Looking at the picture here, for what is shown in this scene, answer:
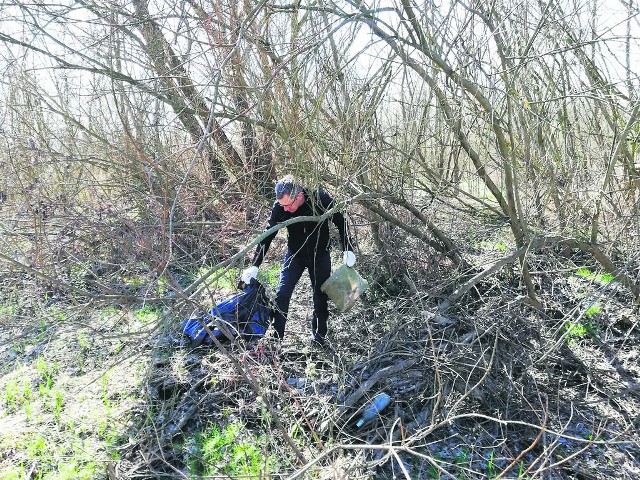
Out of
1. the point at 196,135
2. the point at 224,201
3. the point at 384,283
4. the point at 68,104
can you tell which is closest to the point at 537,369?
the point at 384,283

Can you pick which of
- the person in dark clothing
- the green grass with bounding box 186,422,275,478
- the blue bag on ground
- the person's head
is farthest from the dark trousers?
the green grass with bounding box 186,422,275,478

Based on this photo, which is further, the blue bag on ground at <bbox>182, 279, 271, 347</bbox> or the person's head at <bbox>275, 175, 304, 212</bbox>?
the blue bag on ground at <bbox>182, 279, 271, 347</bbox>

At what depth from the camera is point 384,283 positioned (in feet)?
20.5

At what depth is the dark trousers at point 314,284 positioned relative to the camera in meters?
5.11

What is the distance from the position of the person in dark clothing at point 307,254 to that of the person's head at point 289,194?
4.2 inches

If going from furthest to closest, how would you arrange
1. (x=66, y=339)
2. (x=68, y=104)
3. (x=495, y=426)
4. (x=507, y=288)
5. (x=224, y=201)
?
(x=68, y=104), (x=224, y=201), (x=66, y=339), (x=507, y=288), (x=495, y=426)

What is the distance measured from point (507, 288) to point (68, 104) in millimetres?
5515

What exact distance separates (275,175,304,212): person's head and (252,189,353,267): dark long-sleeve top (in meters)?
0.09

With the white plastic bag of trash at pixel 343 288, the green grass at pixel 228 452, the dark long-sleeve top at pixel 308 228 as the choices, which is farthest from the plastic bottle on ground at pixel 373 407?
the dark long-sleeve top at pixel 308 228

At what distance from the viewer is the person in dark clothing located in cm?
495

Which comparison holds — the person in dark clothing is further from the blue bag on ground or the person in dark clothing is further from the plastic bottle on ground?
the plastic bottle on ground

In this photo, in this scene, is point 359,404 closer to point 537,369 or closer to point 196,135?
point 537,369

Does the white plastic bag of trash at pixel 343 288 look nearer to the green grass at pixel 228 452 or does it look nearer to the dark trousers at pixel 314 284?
the dark trousers at pixel 314 284

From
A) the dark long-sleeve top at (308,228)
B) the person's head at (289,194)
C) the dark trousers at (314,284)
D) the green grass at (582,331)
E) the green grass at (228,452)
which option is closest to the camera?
the green grass at (228,452)
